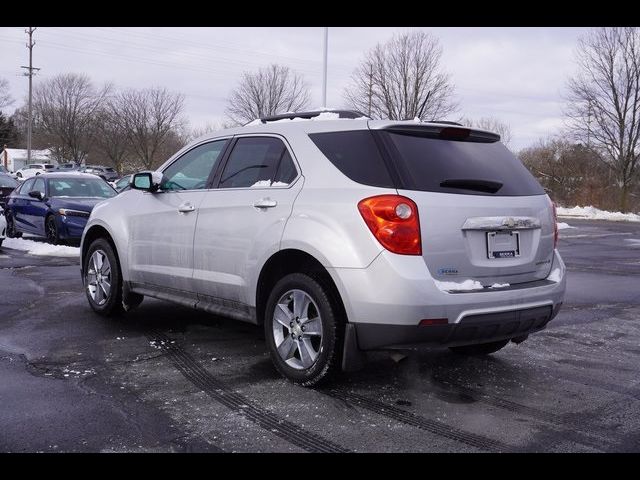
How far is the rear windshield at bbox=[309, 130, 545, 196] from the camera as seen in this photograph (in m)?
4.00

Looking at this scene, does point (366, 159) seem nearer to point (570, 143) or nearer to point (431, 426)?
point (431, 426)

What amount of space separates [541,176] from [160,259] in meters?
39.8

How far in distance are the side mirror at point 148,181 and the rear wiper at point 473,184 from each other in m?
2.80

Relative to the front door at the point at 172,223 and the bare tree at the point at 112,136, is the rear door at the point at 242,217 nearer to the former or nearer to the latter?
the front door at the point at 172,223

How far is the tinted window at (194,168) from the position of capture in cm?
531

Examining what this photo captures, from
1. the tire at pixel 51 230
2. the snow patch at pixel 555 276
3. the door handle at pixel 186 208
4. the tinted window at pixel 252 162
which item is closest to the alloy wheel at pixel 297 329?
the tinted window at pixel 252 162

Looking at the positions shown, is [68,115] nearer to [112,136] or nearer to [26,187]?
[112,136]

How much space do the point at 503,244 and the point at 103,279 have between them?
4.03 m

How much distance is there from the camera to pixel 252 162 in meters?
4.91

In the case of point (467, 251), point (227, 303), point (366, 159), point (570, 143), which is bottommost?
point (227, 303)

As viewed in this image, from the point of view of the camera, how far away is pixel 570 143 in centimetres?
4125

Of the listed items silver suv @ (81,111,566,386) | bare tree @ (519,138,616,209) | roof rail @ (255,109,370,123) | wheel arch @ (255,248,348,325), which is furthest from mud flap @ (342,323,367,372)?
bare tree @ (519,138,616,209)

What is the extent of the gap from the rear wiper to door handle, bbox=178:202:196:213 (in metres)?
2.19
